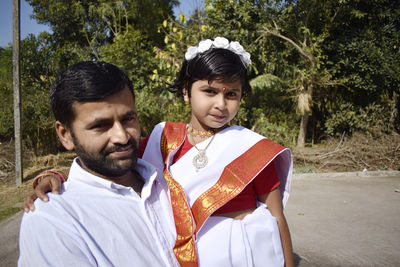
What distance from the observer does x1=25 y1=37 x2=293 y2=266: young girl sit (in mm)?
1279

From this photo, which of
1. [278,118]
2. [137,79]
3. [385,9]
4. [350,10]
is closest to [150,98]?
[137,79]

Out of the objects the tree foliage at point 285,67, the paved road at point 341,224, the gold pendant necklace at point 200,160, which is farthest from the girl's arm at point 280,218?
the tree foliage at point 285,67

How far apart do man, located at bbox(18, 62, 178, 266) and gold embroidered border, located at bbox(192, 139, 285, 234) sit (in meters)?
0.18

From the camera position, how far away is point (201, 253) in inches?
50.6

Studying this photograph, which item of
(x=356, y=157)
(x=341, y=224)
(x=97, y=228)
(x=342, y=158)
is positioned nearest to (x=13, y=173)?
(x=97, y=228)

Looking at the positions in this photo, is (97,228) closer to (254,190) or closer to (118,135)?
(118,135)

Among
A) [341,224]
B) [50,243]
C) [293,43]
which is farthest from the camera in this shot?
[293,43]

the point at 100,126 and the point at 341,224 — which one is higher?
the point at 100,126

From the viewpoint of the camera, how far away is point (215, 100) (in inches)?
61.1

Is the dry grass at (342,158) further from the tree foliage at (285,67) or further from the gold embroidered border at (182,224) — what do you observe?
the gold embroidered border at (182,224)

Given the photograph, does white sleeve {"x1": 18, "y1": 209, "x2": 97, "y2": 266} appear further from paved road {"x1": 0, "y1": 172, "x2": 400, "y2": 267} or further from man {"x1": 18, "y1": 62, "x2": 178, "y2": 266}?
paved road {"x1": 0, "y1": 172, "x2": 400, "y2": 267}

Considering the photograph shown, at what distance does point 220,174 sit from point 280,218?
0.40 metres

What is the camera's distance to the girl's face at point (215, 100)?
1549 millimetres

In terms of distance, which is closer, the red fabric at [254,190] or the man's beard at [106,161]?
the man's beard at [106,161]
